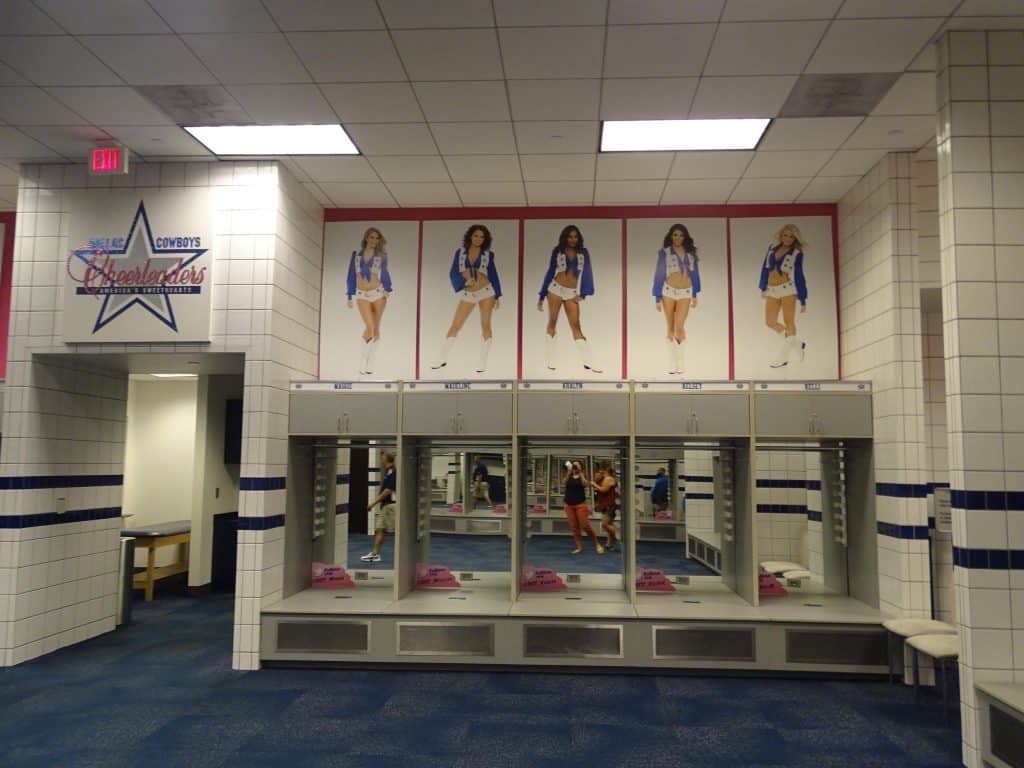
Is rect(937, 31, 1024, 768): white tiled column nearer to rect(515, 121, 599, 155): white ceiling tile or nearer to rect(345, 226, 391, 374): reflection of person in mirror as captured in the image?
rect(515, 121, 599, 155): white ceiling tile

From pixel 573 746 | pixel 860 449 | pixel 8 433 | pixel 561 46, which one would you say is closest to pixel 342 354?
pixel 8 433

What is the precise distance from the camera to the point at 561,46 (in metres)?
4.01

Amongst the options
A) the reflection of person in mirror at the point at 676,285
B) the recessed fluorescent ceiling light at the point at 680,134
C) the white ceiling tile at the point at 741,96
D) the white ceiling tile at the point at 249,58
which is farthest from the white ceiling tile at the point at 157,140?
the reflection of person in mirror at the point at 676,285

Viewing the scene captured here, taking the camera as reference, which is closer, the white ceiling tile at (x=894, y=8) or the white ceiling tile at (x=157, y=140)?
the white ceiling tile at (x=894, y=8)

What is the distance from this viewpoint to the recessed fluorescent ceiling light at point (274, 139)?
5105mm

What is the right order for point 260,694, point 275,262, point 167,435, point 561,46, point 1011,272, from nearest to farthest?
point 1011,272
point 561,46
point 260,694
point 275,262
point 167,435

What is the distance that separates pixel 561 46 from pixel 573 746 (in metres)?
4.06

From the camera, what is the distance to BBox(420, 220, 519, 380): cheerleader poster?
21.0 feet

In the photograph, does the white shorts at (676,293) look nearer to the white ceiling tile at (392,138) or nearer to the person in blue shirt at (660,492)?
the person in blue shirt at (660,492)

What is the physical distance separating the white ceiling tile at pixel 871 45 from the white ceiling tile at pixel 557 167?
182 centimetres

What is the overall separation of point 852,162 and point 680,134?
60.6 inches

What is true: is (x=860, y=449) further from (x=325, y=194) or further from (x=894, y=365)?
(x=325, y=194)

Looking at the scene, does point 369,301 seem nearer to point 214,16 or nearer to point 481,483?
point 481,483

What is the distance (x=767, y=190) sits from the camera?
6035 millimetres
